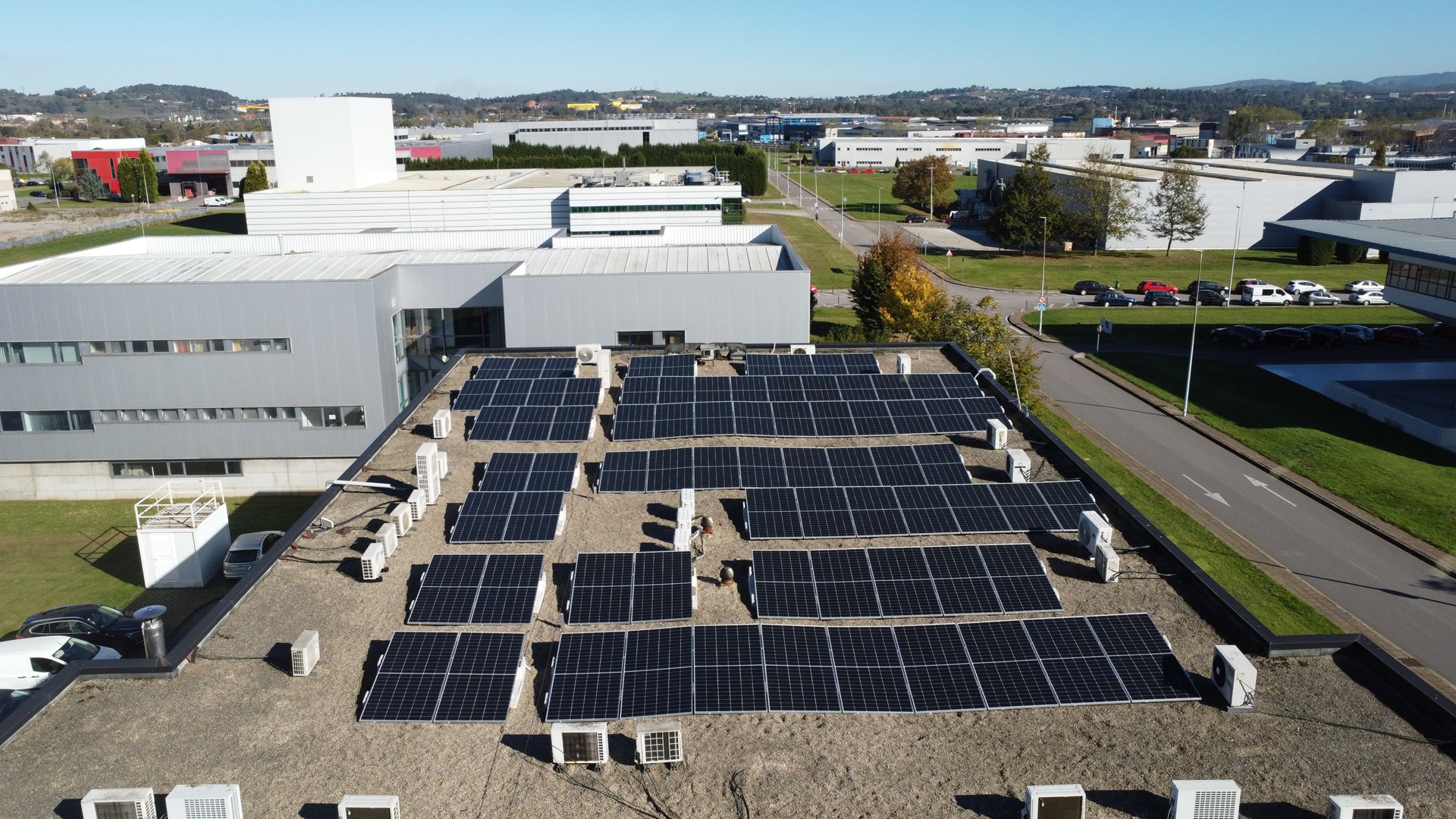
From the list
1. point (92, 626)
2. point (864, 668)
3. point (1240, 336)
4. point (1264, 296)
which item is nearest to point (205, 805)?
point (864, 668)

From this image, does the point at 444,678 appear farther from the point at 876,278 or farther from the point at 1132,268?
the point at 1132,268

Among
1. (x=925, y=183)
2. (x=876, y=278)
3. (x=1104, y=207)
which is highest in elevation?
(x=925, y=183)

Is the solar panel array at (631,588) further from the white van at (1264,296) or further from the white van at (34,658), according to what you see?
the white van at (1264,296)

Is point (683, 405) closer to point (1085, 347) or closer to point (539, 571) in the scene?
point (539, 571)

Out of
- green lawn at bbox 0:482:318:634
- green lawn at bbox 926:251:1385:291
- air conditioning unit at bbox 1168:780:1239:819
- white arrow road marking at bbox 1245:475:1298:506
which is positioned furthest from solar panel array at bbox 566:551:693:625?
green lawn at bbox 926:251:1385:291

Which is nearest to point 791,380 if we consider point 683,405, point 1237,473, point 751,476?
point 683,405

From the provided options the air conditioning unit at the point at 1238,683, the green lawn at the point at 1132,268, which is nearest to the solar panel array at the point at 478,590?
the air conditioning unit at the point at 1238,683

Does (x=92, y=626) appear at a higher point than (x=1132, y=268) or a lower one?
lower
